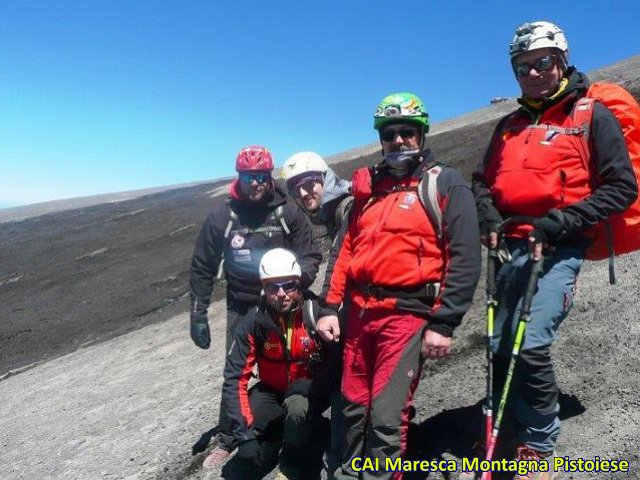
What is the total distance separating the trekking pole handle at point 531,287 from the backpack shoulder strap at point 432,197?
0.55m

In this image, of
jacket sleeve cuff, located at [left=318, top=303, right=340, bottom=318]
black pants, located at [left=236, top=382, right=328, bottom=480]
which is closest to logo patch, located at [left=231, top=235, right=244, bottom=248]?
black pants, located at [left=236, top=382, right=328, bottom=480]

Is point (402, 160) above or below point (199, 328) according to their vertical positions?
above

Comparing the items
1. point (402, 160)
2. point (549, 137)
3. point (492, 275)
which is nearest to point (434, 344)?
point (492, 275)

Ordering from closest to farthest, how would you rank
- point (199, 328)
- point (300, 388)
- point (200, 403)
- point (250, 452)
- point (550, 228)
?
point (550, 228) < point (300, 388) < point (250, 452) < point (199, 328) < point (200, 403)

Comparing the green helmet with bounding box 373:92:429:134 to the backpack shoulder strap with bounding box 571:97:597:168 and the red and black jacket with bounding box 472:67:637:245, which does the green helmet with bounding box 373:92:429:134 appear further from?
the backpack shoulder strap with bounding box 571:97:597:168

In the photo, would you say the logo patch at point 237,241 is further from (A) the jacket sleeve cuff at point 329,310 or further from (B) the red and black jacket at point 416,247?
(B) the red and black jacket at point 416,247

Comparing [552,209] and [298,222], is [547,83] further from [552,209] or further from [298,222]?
[298,222]

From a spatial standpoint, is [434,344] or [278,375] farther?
[278,375]

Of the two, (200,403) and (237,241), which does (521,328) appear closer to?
(237,241)

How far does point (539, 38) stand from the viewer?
3270mm

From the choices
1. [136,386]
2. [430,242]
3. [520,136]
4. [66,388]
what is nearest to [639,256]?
[520,136]

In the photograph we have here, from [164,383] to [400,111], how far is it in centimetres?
557

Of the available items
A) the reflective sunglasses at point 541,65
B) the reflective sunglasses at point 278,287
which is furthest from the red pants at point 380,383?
the reflective sunglasses at point 541,65

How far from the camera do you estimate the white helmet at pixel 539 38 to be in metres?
3.26
